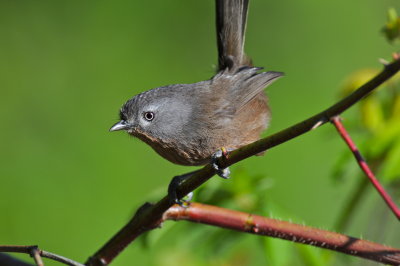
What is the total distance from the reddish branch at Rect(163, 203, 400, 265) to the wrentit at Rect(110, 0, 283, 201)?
2.64 ft

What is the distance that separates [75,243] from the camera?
5102 mm

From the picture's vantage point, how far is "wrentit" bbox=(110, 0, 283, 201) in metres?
3.10

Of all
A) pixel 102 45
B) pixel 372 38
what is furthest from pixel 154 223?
pixel 372 38

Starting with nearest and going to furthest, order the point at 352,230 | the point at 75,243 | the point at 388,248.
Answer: the point at 388,248 < the point at 352,230 < the point at 75,243

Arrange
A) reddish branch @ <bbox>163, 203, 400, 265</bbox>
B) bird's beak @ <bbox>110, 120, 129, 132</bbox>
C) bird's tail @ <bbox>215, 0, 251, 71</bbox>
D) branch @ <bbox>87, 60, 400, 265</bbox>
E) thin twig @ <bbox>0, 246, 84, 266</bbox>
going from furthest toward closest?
bird's tail @ <bbox>215, 0, 251, 71</bbox>, bird's beak @ <bbox>110, 120, 129, 132</bbox>, reddish branch @ <bbox>163, 203, 400, 265</bbox>, thin twig @ <bbox>0, 246, 84, 266</bbox>, branch @ <bbox>87, 60, 400, 265</bbox>

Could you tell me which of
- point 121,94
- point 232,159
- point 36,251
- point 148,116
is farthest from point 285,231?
point 121,94

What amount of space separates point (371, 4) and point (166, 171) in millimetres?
2820

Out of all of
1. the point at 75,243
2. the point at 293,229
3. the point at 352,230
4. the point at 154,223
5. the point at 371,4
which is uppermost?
the point at 371,4

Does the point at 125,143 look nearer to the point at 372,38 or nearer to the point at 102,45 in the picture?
the point at 102,45

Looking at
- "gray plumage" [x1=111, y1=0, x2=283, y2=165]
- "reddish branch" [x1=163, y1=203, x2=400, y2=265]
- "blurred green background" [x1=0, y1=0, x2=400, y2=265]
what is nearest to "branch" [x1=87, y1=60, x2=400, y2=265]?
"reddish branch" [x1=163, y1=203, x2=400, y2=265]

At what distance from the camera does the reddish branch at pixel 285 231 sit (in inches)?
76.6

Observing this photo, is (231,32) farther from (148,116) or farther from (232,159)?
→ (232,159)

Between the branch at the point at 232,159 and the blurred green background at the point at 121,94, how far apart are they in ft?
8.82

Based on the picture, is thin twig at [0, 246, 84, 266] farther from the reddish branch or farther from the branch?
the reddish branch
